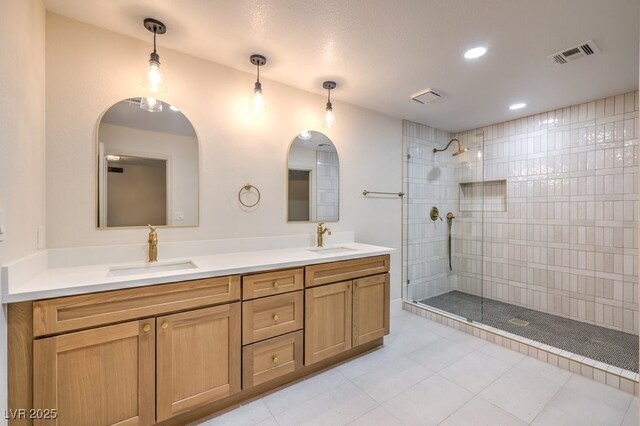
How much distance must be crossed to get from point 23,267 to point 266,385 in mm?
1453

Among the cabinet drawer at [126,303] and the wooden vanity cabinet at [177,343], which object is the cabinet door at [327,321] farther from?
the cabinet drawer at [126,303]

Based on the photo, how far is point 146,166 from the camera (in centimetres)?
186

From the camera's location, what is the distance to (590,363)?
203cm

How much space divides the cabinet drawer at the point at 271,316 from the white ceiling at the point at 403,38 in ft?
5.48

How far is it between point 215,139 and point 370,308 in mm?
1815

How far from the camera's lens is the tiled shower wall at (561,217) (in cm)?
262

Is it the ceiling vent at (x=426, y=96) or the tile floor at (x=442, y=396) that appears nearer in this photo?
the tile floor at (x=442, y=396)

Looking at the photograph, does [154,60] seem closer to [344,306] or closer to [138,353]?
[138,353]

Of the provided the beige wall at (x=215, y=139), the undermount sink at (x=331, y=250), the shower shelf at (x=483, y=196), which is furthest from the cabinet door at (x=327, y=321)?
the shower shelf at (x=483, y=196)

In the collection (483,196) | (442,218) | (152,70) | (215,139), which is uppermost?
(152,70)

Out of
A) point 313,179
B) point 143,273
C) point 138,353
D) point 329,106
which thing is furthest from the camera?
point 313,179

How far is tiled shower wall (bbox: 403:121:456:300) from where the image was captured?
3361mm

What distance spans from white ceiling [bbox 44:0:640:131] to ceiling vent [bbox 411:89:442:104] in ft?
0.26

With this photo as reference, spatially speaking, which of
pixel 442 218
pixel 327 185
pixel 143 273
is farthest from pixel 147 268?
pixel 442 218
